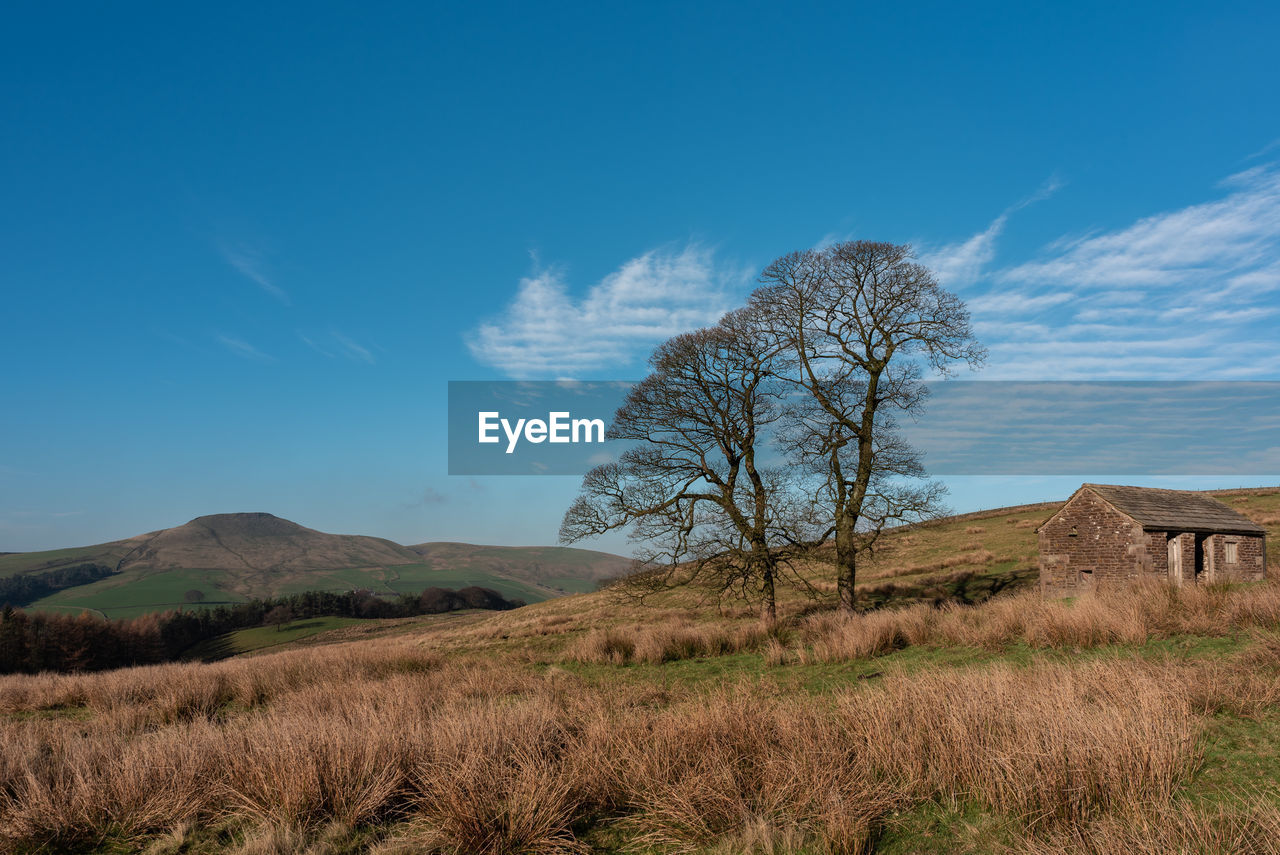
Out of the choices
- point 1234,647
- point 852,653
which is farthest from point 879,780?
point 852,653

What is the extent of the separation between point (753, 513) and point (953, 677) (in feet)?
42.5

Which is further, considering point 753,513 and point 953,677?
point 753,513

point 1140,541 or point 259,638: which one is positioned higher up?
point 1140,541

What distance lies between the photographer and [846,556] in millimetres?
19266

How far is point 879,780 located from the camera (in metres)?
5.15

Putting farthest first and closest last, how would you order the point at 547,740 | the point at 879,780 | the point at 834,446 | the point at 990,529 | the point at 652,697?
the point at 990,529 → the point at 834,446 → the point at 652,697 → the point at 547,740 → the point at 879,780

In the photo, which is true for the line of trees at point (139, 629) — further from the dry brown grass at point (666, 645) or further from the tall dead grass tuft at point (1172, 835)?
the tall dead grass tuft at point (1172, 835)

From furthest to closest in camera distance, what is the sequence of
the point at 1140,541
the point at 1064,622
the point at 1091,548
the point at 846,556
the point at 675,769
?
the point at 1091,548
the point at 1140,541
the point at 846,556
the point at 1064,622
the point at 675,769

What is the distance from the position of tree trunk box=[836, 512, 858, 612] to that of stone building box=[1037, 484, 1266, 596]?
10.0 meters

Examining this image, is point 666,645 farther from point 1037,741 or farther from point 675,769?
point 1037,741

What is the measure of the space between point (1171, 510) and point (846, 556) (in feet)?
50.1

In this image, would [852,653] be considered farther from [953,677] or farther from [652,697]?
[953,677]

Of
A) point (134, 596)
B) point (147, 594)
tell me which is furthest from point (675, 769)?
point (147, 594)

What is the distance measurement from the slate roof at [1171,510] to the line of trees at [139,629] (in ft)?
158
